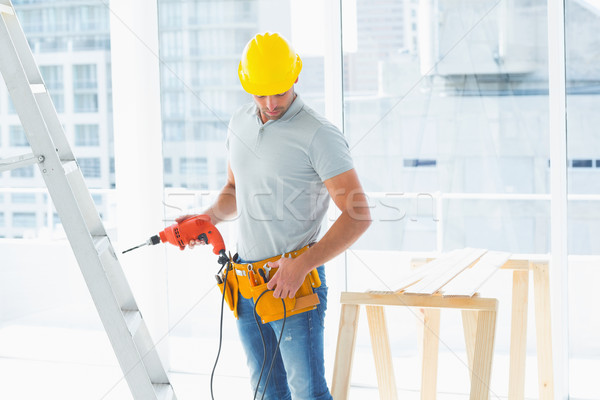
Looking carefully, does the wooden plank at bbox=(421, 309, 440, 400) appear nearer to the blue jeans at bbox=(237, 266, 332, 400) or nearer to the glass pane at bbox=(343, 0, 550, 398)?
the glass pane at bbox=(343, 0, 550, 398)

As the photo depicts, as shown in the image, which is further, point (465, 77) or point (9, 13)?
point (465, 77)

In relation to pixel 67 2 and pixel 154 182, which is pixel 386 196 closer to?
pixel 154 182

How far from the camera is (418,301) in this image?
1.72 m

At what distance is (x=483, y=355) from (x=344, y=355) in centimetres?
39

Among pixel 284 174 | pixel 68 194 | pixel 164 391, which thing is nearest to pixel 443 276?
pixel 284 174

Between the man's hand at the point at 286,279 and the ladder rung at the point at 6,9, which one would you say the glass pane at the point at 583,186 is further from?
the ladder rung at the point at 6,9

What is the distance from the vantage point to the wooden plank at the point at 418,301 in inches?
65.3

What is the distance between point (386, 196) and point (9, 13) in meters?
1.89

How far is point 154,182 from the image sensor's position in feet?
10.4

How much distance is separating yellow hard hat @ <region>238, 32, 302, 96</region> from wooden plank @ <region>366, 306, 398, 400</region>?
0.80 m

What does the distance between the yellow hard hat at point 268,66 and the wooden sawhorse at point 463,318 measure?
663mm

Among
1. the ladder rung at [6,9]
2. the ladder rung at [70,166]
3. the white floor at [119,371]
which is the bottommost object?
the white floor at [119,371]

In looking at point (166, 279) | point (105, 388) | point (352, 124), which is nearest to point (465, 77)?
point (352, 124)

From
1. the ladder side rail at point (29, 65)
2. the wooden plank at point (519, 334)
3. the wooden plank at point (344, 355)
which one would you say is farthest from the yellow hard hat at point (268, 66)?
the wooden plank at point (519, 334)
